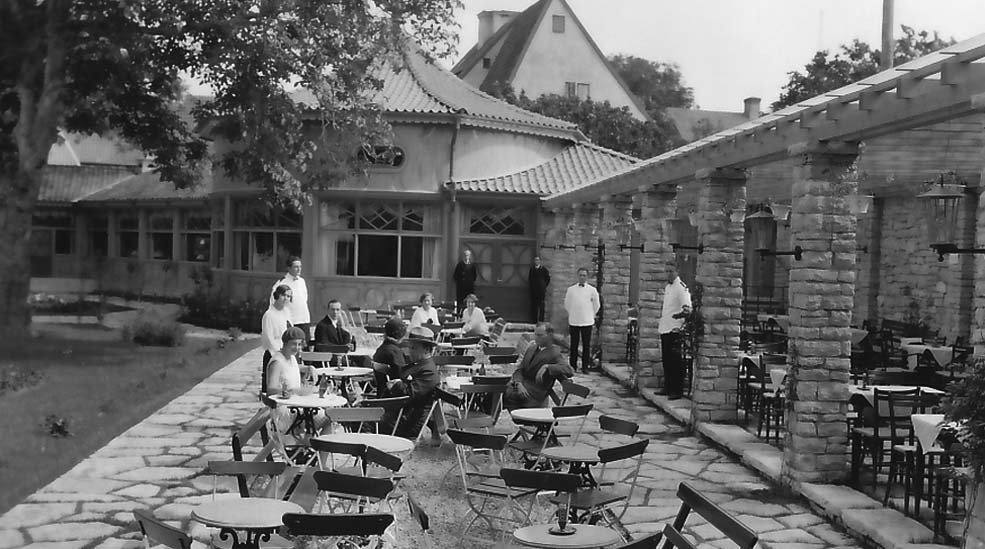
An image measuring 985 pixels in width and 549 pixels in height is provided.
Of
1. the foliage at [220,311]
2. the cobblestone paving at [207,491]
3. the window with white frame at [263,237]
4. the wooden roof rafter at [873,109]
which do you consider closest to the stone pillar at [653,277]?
the cobblestone paving at [207,491]

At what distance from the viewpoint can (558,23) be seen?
4266cm

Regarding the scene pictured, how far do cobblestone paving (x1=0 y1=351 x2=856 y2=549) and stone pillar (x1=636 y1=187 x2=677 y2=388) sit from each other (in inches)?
86.6

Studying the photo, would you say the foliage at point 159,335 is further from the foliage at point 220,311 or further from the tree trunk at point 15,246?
the foliage at point 220,311

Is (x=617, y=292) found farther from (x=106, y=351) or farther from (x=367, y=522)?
(x=367, y=522)

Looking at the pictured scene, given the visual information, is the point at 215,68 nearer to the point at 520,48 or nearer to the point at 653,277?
the point at 653,277

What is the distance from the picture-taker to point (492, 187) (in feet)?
78.9

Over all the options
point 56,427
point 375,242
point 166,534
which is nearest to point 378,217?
point 375,242

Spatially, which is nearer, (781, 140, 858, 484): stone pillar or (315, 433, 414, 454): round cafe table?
(315, 433, 414, 454): round cafe table

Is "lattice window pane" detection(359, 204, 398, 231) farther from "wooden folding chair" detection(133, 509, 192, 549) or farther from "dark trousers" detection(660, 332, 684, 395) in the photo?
"wooden folding chair" detection(133, 509, 192, 549)

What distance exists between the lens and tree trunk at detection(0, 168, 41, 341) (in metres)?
18.5

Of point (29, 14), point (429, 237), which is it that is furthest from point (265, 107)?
point (429, 237)

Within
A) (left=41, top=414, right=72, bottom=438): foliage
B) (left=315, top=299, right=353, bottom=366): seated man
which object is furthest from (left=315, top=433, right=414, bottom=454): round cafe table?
(left=315, top=299, right=353, bottom=366): seated man

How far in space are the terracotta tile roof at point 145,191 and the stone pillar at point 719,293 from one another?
2089 centimetres

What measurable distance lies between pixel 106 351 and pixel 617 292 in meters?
9.08
